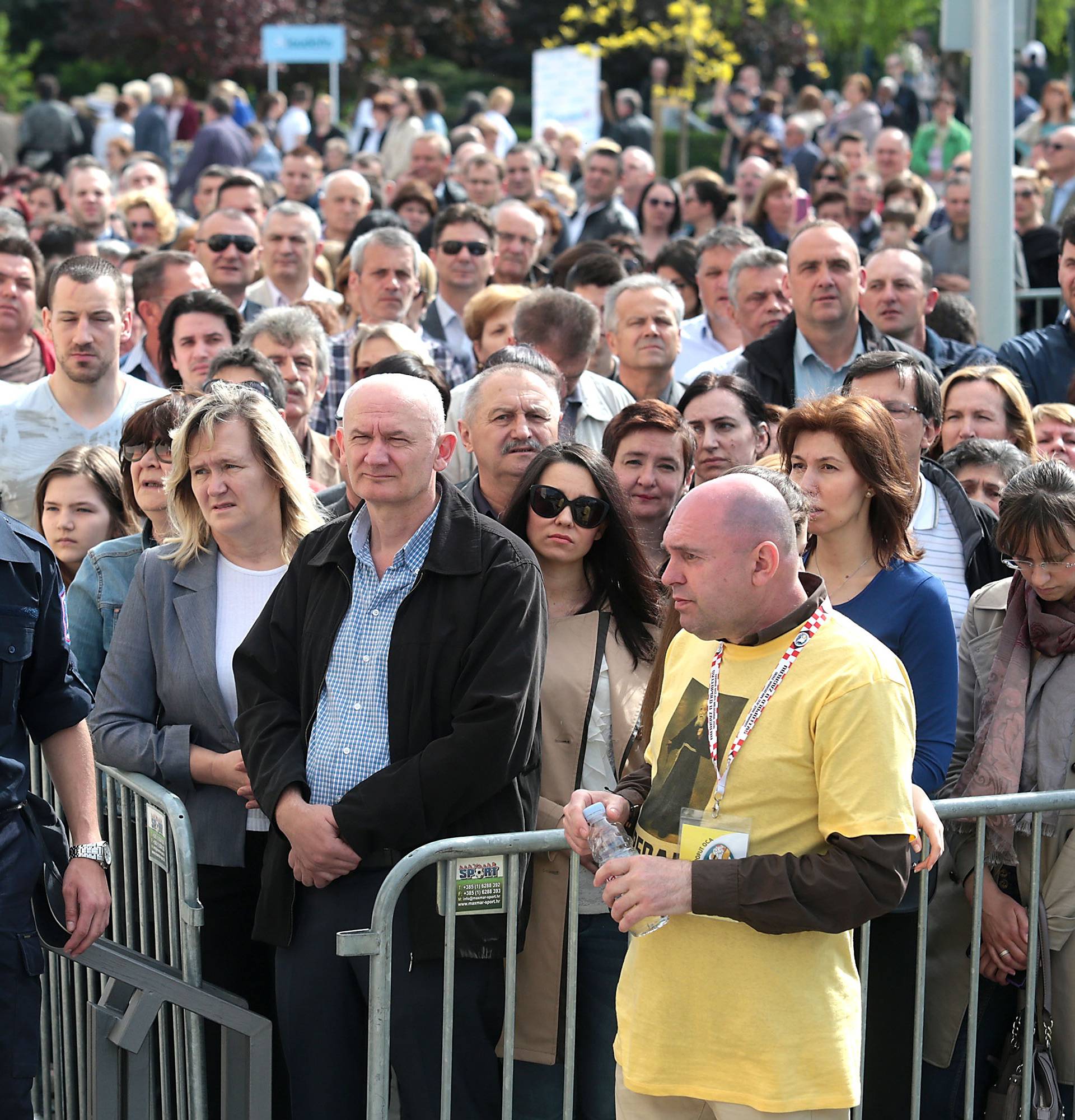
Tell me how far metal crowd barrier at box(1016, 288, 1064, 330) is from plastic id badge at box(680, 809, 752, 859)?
24.1ft

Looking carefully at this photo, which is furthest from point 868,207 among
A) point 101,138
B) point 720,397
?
point 101,138

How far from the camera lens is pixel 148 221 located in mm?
11078

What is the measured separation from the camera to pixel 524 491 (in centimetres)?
437

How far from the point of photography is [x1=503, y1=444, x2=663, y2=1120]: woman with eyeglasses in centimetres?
399

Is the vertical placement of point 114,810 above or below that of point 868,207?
below

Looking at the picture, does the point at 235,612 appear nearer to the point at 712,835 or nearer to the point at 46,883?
the point at 46,883

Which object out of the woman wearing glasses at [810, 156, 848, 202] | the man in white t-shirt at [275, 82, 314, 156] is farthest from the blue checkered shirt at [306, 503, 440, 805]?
the man in white t-shirt at [275, 82, 314, 156]

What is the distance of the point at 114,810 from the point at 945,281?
6.86 metres

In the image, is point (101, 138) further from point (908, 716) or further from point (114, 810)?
point (908, 716)

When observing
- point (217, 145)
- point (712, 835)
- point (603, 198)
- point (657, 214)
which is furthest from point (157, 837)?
point (217, 145)

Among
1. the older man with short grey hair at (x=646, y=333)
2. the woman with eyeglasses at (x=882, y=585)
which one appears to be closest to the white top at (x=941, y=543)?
the woman with eyeglasses at (x=882, y=585)

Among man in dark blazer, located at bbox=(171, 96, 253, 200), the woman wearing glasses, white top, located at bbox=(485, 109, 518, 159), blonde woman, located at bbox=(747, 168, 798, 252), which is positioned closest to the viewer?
blonde woman, located at bbox=(747, 168, 798, 252)

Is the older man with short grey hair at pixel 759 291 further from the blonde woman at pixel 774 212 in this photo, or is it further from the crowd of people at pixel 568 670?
the blonde woman at pixel 774 212

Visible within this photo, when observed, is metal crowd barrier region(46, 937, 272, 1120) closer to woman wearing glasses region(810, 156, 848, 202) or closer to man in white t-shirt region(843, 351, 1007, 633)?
man in white t-shirt region(843, 351, 1007, 633)
